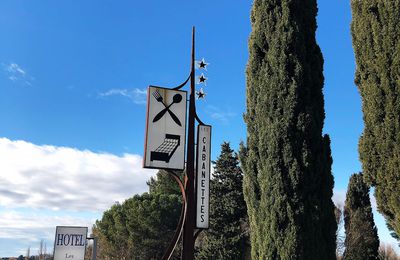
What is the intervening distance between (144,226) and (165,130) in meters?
26.9

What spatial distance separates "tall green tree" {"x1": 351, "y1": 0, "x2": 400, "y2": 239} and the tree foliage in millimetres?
25665

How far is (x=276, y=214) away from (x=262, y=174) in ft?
2.80

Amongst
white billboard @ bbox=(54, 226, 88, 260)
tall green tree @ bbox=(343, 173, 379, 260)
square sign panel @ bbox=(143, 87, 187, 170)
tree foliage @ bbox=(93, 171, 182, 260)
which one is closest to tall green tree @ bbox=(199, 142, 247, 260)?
tall green tree @ bbox=(343, 173, 379, 260)

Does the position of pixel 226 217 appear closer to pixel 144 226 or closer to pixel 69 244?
pixel 144 226

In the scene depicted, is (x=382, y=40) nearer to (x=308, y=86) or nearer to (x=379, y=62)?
(x=379, y=62)

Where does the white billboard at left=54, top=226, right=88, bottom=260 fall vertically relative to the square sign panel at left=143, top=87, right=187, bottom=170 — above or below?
below

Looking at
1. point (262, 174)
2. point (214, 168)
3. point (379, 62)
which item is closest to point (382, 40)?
point (379, 62)

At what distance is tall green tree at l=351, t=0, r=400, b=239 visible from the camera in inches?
337

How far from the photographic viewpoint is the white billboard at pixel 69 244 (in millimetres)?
8367

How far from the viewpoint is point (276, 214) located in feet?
26.2

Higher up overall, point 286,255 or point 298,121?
point 298,121

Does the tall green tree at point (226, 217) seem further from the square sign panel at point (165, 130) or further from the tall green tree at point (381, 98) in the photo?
the square sign panel at point (165, 130)

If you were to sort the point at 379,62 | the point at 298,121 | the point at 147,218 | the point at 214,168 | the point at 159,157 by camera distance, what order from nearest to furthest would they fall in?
the point at 159,157 < the point at 298,121 < the point at 379,62 < the point at 214,168 < the point at 147,218

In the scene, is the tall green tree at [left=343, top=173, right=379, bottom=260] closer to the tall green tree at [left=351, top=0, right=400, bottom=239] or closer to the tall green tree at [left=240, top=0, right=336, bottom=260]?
the tall green tree at [left=351, top=0, right=400, bottom=239]
